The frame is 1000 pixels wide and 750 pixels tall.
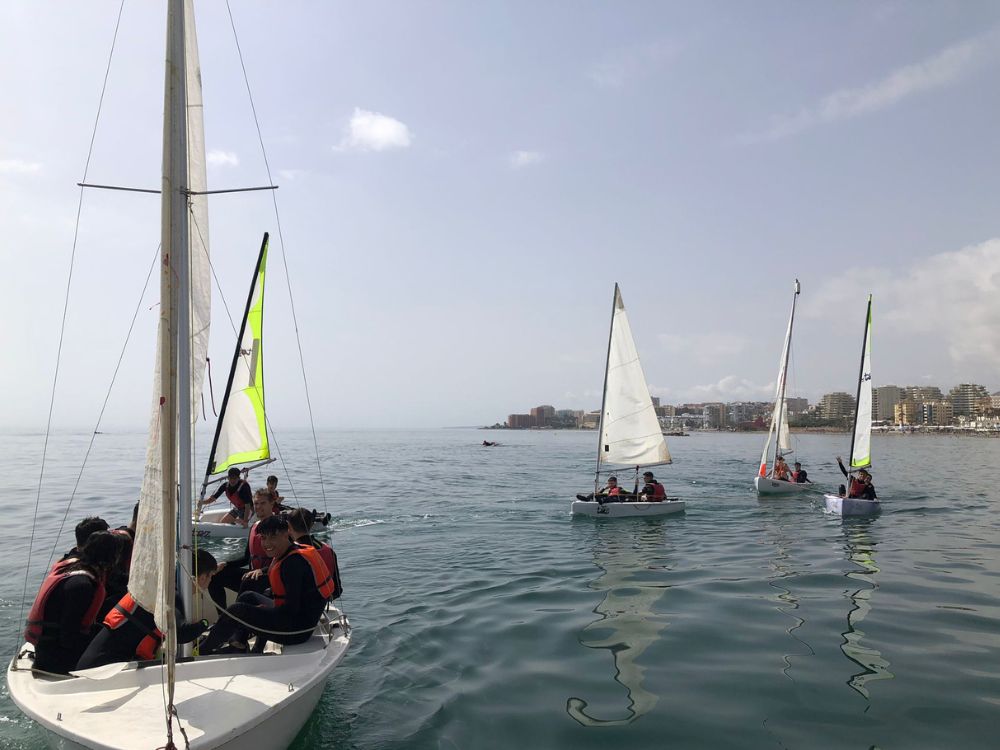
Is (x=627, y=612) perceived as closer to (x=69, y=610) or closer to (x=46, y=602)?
(x=69, y=610)

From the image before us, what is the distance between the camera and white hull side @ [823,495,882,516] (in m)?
22.2

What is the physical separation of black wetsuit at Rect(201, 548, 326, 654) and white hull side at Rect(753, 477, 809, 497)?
25981 mm

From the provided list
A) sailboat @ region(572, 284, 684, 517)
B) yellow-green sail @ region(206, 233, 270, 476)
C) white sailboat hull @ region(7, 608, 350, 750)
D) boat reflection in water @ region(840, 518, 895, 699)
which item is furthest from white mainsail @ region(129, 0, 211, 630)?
sailboat @ region(572, 284, 684, 517)

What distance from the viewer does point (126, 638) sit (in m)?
5.97

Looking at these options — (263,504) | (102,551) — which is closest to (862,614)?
(263,504)

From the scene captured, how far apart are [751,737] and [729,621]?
154 inches

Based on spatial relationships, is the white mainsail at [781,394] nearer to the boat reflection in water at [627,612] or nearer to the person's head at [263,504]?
the boat reflection in water at [627,612]

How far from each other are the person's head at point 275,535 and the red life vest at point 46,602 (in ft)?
5.10

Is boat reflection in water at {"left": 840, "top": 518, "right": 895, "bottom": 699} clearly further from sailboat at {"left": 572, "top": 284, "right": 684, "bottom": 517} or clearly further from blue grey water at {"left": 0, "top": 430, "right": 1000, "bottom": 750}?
sailboat at {"left": 572, "top": 284, "right": 684, "bottom": 517}

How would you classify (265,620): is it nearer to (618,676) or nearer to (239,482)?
(618,676)

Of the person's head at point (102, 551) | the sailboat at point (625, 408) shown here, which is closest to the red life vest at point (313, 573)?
the person's head at point (102, 551)

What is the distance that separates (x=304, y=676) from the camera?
18.7ft

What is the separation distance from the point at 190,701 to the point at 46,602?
6.81 feet

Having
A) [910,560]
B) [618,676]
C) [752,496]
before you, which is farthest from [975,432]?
[618,676]
